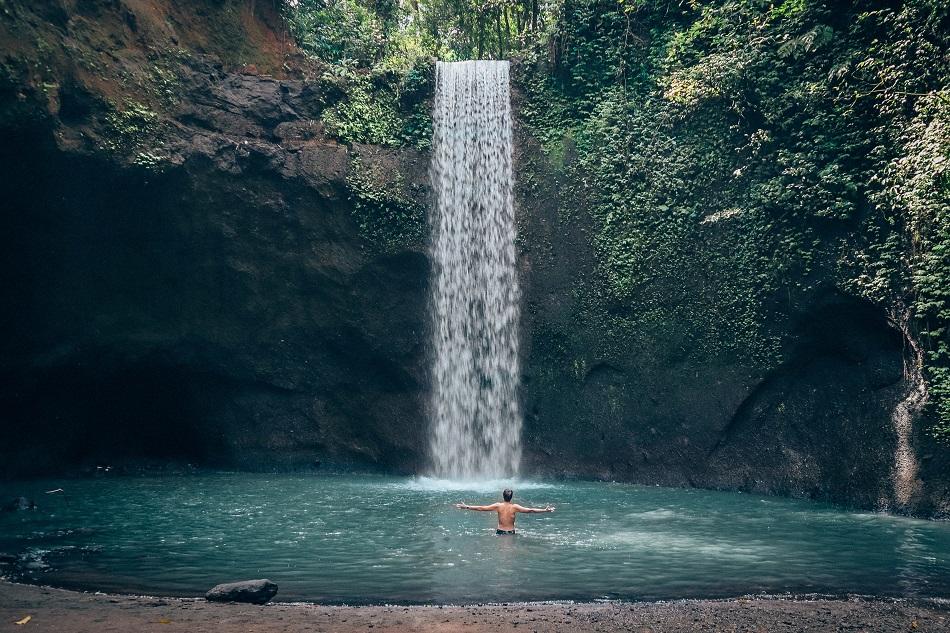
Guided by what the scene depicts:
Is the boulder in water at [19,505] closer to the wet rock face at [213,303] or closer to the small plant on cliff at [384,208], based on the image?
the wet rock face at [213,303]

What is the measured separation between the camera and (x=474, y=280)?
52.4 feet

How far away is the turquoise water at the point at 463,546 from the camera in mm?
6672

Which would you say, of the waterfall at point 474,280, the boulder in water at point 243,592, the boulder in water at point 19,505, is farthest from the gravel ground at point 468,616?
the waterfall at point 474,280

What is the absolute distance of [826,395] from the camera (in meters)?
12.6

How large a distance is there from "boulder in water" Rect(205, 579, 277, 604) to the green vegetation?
30.9 ft

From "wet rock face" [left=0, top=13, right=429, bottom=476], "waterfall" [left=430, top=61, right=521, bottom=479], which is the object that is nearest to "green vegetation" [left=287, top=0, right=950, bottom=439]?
"waterfall" [left=430, top=61, right=521, bottom=479]

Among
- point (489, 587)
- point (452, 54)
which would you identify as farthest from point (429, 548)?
point (452, 54)

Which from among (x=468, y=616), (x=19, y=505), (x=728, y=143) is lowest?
(x=19, y=505)

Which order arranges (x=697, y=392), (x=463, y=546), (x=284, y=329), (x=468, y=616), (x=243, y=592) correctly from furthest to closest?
(x=284, y=329) < (x=697, y=392) < (x=463, y=546) < (x=243, y=592) < (x=468, y=616)

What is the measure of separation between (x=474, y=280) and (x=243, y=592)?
34.8 feet

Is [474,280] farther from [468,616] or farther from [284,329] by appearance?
[468,616]

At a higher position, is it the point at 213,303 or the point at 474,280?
the point at 474,280

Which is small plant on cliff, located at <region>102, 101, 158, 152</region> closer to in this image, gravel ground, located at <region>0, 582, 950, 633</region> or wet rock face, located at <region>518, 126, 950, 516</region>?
wet rock face, located at <region>518, 126, 950, 516</region>

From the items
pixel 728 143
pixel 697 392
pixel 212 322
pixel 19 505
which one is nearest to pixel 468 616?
pixel 19 505
